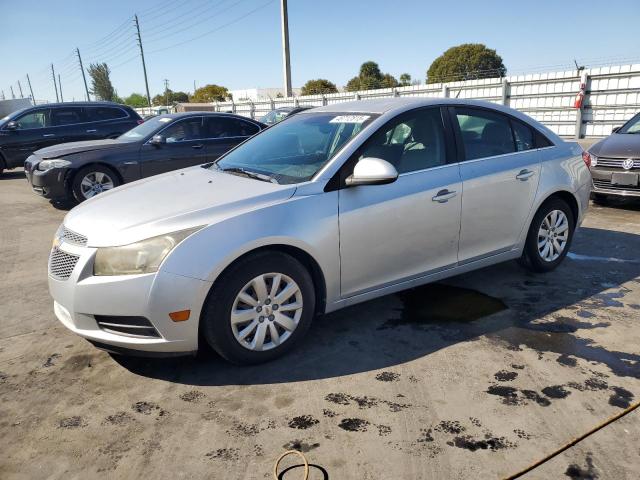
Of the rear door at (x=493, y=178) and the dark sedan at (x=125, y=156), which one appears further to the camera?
the dark sedan at (x=125, y=156)

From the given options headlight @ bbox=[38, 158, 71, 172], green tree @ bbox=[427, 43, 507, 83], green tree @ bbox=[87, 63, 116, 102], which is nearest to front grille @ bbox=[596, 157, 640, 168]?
headlight @ bbox=[38, 158, 71, 172]

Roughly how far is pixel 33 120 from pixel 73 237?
10767 millimetres

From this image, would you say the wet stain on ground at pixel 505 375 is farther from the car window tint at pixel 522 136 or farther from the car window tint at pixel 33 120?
the car window tint at pixel 33 120

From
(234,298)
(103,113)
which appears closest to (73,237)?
(234,298)

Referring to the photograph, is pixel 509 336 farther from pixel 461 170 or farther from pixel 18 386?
pixel 18 386

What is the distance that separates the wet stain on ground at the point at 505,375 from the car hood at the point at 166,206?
5.49ft

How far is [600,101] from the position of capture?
14.3m

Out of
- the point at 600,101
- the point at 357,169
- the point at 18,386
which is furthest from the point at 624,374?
the point at 600,101

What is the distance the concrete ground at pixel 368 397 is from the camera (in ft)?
7.55

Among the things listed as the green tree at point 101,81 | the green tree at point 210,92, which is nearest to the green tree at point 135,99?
the green tree at point 101,81

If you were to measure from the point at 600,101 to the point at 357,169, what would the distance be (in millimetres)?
13997

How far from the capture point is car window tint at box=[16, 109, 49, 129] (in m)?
11.9

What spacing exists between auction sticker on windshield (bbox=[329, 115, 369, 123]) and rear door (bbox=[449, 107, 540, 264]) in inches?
31.5

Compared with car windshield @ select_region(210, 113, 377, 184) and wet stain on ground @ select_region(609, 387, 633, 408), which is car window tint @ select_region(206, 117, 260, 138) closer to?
car windshield @ select_region(210, 113, 377, 184)
